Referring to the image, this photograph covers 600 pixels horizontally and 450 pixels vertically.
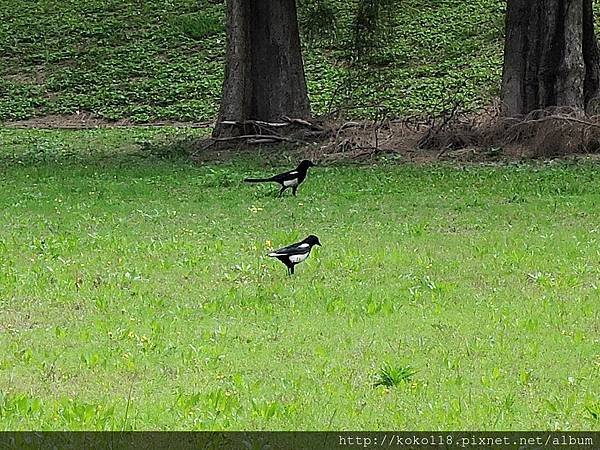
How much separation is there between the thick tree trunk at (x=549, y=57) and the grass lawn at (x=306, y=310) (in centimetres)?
399

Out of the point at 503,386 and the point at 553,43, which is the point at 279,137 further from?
the point at 503,386

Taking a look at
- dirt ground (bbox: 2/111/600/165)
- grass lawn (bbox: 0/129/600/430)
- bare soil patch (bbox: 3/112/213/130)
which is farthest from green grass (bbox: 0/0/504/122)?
grass lawn (bbox: 0/129/600/430)

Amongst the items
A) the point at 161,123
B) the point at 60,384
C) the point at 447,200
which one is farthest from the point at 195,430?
the point at 161,123

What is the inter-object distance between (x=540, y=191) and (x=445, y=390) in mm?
9125

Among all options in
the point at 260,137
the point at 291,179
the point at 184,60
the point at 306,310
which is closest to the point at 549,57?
the point at 260,137

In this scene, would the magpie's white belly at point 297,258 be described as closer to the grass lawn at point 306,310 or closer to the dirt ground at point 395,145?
the grass lawn at point 306,310

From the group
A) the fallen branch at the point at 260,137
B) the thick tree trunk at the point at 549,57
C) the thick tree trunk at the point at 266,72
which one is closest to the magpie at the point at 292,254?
the thick tree trunk at the point at 549,57

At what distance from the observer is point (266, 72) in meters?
21.7

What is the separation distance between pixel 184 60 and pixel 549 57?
1664 cm

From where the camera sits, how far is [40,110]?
30.4m

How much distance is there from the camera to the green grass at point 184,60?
2939 centimetres

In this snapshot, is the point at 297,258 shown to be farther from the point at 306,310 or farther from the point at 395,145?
the point at 395,145

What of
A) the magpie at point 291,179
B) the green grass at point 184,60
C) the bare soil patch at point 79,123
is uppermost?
the magpie at point 291,179

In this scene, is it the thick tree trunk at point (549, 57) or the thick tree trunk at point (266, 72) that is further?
the thick tree trunk at point (266, 72)
